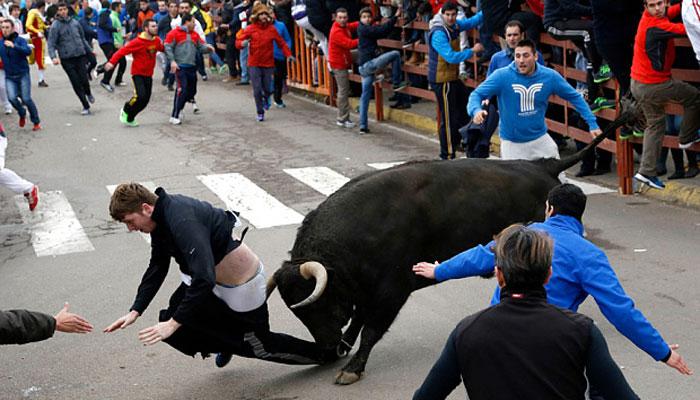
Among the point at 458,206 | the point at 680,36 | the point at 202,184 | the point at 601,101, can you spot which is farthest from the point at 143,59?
the point at 458,206

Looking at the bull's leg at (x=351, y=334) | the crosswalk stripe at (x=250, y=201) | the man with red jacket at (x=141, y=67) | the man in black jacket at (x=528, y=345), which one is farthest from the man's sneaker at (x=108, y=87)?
the man in black jacket at (x=528, y=345)

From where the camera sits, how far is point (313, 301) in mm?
6449

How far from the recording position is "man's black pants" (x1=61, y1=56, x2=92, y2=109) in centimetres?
2048

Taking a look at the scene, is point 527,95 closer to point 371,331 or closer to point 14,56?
point 371,331

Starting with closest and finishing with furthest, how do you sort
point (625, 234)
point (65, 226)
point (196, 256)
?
1. point (196, 256)
2. point (625, 234)
3. point (65, 226)

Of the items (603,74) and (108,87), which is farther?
(108,87)

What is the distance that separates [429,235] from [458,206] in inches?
13.0

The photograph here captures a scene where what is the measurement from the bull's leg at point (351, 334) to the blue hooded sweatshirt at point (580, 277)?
2199 mm

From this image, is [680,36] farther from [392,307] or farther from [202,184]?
[202,184]

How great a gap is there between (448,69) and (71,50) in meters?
9.06

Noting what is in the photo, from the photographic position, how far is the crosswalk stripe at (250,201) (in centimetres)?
1176

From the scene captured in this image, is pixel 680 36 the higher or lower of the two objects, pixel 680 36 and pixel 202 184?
the higher

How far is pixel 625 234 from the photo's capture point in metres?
10.3

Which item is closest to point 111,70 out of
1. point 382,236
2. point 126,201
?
point 382,236
